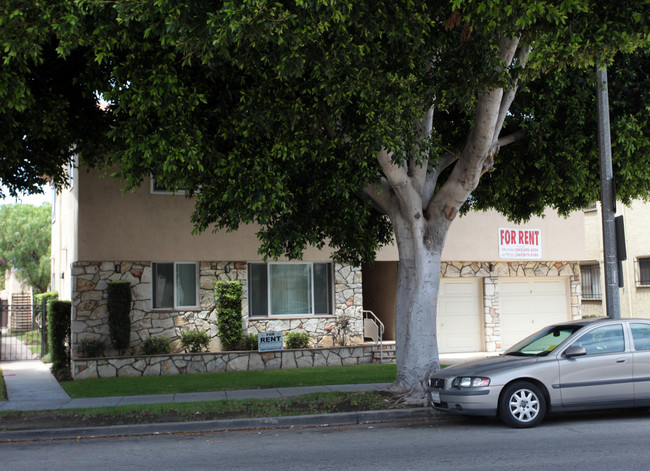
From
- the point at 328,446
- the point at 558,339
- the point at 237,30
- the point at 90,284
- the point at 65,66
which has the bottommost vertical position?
the point at 328,446

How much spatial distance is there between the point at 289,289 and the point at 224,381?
4070mm

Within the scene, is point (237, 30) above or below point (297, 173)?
above

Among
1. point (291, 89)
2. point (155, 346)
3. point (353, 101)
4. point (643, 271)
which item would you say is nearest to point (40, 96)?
point (291, 89)

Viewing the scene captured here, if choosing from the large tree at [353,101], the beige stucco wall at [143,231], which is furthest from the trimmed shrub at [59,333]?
the large tree at [353,101]

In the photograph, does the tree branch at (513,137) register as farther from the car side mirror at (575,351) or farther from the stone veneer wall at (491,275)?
the stone veneer wall at (491,275)

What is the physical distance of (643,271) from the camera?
2384 cm

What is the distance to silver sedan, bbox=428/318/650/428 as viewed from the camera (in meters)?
8.95

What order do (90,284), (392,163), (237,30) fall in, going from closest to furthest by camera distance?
(237,30) → (392,163) → (90,284)

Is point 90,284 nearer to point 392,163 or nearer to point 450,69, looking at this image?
point 392,163

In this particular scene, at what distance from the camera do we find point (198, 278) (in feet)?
54.9

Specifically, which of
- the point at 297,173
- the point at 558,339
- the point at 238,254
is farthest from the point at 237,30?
the point at 238,254

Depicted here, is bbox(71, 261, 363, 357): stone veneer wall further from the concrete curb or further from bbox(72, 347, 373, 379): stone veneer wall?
the concrete curb

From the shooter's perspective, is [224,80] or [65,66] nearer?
[224,80]

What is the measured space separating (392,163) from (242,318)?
8.03 meters
